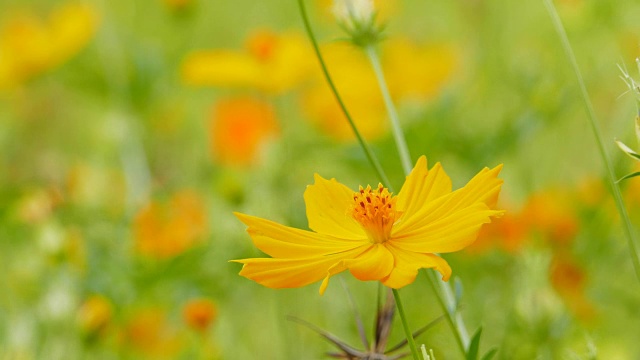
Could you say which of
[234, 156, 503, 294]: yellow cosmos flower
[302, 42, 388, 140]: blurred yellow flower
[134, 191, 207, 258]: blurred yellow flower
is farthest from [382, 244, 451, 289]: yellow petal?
[302, 42, 388, 140]: blurred yellow flower

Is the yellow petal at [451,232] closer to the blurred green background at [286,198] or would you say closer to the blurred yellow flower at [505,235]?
the blurred green background at [286,198]

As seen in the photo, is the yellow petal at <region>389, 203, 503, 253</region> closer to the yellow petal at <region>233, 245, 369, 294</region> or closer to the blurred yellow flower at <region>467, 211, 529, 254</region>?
the yellow petal at <region>233, 245, 369, 294</region>

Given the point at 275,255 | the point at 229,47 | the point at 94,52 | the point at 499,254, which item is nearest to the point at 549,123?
the point at 499,254

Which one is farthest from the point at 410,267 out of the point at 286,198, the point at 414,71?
the point at 414,71

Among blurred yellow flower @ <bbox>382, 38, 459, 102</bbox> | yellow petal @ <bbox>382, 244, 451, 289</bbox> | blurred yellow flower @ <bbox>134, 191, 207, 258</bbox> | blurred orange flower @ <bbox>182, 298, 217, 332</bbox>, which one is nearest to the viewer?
yellow petal @ <bbox>382, 244, 451, 289</bbox>

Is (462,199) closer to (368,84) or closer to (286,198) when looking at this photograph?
(286,198)

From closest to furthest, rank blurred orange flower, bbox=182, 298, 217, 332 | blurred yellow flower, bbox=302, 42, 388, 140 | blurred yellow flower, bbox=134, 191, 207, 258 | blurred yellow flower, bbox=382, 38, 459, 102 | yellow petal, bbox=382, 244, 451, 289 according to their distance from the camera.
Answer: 1. yellow petal, bbox=382, 244, 451, 289
2. blurred orange flower, bbox=182, 298, 217, 332
3. blurred yellow flower, bbox=134, 191, 207, 258
4. blurred yellow flower, bbox=302, 42, 388, 140
5. blurred yellow flower, bbox=382, 38, 459, 102

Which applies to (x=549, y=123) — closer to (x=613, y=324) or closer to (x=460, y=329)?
(x=613, y=324)

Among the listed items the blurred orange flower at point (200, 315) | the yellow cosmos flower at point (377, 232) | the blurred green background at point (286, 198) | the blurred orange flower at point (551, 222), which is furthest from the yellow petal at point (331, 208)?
the blurred orange flower at point (551, 222)

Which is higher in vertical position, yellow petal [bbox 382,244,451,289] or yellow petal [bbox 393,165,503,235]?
yellow petal [bbox 393,165,503,235]
